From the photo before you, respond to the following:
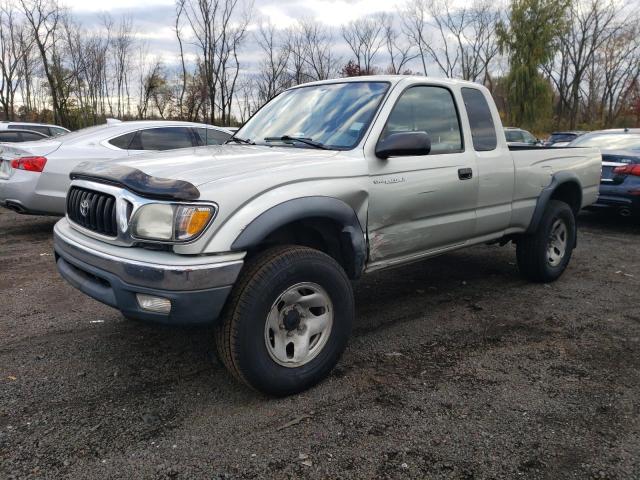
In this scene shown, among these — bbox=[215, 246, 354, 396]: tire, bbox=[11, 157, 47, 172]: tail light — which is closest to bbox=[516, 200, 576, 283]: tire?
bbox=[215, 246, 354, 396]: tire

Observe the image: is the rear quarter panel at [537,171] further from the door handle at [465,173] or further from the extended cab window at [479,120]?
the door handle at [465,173]

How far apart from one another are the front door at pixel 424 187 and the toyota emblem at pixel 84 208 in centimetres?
170

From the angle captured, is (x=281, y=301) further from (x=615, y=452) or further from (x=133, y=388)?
(x=615, y=452)

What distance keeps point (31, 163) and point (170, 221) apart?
16.9 ft

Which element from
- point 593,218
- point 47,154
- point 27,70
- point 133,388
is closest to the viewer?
point 133,388

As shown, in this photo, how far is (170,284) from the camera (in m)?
2.47

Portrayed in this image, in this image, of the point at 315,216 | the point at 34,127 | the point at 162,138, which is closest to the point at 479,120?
the point at 315,216

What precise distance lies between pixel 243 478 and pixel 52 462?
2.90 feet

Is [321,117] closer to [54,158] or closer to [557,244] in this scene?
[557,244]

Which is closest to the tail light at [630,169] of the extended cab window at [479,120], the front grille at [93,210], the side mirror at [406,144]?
the extended cab window at [479,120]

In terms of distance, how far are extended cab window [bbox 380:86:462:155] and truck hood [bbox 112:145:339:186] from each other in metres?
0.66

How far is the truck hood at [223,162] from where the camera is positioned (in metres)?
2.74

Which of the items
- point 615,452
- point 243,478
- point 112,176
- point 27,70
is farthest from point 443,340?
point 27,70

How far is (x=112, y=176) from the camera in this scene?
278 centimetres
